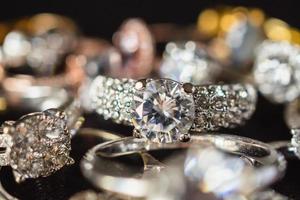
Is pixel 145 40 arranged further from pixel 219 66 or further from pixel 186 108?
pixel 186 108

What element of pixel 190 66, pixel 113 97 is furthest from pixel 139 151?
pixel 190 66

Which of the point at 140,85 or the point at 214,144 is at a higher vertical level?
the point at 140,85

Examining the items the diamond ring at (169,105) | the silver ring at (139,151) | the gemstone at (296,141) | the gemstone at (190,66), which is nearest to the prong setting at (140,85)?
the diamond ring at (169,105)

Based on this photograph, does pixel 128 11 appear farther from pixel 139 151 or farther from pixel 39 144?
pixel 39 144

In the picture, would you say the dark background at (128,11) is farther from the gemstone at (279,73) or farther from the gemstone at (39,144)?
the gemstone at (39,144)

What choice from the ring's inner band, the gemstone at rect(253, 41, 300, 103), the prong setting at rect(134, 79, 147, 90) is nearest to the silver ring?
the ring's inner band

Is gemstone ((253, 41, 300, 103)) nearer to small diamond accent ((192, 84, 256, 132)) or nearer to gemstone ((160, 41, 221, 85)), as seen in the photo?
gemstone ((160, 41, 221, 85))
